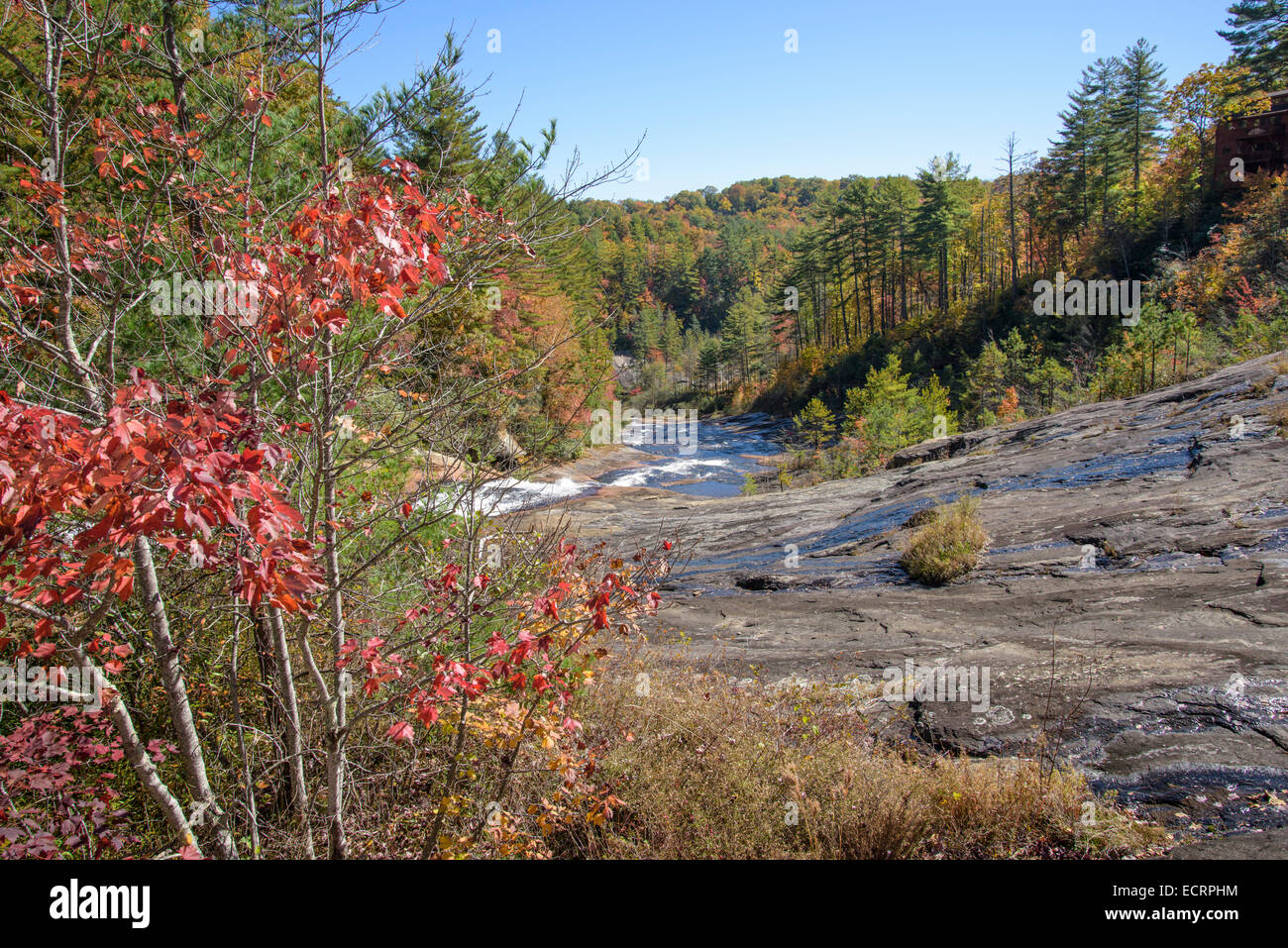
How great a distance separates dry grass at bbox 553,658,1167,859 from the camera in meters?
3.74

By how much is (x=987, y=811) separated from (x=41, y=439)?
4.65 m

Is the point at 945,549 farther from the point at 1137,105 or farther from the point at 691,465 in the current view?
the point at 1137,105

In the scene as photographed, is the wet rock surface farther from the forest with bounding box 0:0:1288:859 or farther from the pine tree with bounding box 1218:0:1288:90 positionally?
the pine tree with bounding box 1218:0:1288:90

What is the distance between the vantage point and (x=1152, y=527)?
28.2ft

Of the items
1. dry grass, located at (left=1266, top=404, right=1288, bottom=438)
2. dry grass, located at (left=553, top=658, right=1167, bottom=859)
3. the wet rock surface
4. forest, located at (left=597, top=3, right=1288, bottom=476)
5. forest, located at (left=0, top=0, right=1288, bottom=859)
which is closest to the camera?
forest, located at (left=0, top=0, right=1288, bottom=859)

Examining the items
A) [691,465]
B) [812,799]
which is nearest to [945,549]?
[812,799]

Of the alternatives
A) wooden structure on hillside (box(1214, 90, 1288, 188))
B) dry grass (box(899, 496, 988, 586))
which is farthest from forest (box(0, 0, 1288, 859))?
wooden structure on hillside (box(1214, 90, 1288, 188))

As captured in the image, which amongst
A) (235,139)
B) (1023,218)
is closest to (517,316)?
(235,139)

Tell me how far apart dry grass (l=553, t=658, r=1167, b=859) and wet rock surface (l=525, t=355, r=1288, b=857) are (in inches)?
24.0

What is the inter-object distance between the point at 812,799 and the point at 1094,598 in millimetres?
5124

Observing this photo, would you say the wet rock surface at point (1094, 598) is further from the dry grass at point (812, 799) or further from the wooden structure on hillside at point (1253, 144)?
the wooden structure on hillside at point (1253, 144)

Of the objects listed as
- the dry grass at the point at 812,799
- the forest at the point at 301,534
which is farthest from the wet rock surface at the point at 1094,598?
the forest at the point at 301,534

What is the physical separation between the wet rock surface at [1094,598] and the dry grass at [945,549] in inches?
8.0

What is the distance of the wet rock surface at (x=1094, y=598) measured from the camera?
14.8ft
